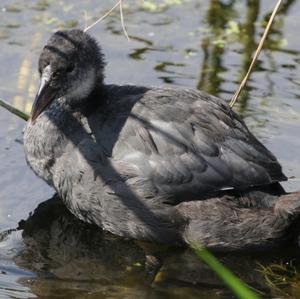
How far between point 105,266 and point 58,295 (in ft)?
1.58

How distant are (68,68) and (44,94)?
9.5 inches

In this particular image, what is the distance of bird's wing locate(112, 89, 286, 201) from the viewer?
516 cm

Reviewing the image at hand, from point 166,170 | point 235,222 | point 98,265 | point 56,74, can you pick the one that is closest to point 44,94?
point 56,74

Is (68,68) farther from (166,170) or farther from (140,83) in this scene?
(140,83)

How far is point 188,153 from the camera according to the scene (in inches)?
204

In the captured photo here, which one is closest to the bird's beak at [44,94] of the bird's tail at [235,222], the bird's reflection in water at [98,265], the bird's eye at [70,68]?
the bird's eye at [70,68]

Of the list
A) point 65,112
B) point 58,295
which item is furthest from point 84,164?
point 58,295

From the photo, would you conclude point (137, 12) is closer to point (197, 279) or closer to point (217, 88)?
point (217, 88)

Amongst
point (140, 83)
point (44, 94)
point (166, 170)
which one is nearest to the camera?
point (166, 170)

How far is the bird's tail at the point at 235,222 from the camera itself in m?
5.21

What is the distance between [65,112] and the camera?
5.74 meters

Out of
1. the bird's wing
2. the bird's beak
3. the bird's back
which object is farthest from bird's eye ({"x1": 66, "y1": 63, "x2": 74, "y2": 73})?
the bird's wing

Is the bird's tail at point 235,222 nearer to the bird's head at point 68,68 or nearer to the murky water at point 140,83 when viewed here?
the murky water at point 140,83

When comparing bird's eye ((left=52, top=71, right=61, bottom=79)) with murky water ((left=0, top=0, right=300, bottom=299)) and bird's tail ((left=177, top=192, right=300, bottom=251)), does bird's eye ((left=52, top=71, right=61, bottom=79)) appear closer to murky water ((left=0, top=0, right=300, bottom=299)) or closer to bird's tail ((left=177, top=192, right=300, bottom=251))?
murky water ((left=0, top=0, right=300, bottom=299))
